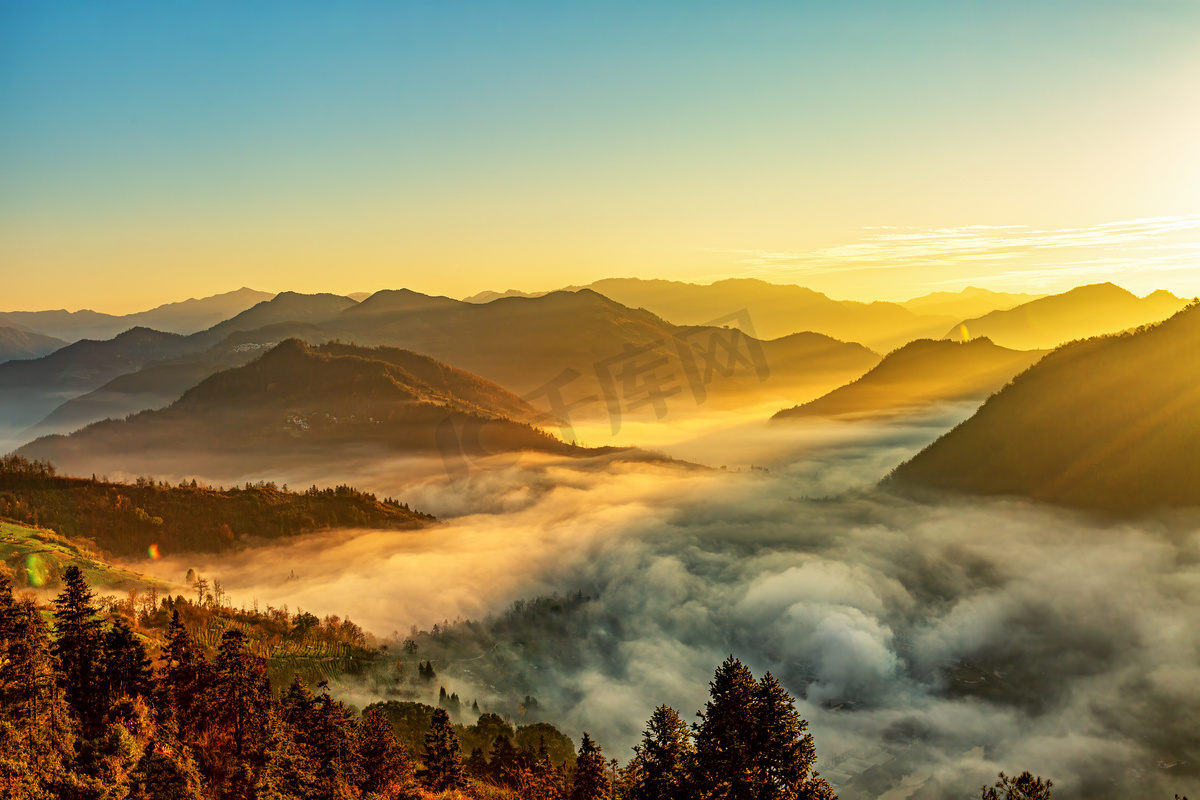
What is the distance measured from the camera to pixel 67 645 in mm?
68062

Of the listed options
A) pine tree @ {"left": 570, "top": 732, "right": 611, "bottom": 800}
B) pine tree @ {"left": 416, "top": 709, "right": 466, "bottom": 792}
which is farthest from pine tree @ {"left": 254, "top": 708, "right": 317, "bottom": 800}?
pine tree @ {"left": 570, "top": 732, "right": 611, "bottom": 800}

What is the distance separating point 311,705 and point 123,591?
481 feet

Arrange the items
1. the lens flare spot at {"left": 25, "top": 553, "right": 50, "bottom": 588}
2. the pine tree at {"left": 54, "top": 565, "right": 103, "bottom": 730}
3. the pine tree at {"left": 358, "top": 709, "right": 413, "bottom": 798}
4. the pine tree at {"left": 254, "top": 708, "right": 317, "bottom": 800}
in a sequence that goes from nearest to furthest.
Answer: the pine tree at {"left": 254, "top": 708, "right": 317, "bottom": 800} → the pine tree at {"left": 54, "top": 565, "right": 103, "bottom": 730} → the pine tree at {"left": 358, "top": 709, "right": 413, "bottom": 798} → the lens flare spot at {"left": 25, "top": 553, "right": 50, "bottom": 588}

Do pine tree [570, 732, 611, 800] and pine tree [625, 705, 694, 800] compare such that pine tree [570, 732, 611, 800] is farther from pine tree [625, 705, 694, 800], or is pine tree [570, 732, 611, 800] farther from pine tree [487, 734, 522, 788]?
pine tree [487, 734, 522, 788]

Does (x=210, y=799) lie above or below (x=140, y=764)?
below

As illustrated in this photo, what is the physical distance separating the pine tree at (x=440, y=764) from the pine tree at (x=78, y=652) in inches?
1547

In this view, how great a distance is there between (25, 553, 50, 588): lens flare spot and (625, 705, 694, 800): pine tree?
18809cm

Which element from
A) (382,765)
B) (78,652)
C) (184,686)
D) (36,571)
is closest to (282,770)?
(184,686)

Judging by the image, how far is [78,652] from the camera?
68.8 meters

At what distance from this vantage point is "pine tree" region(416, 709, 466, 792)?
92.3 meters

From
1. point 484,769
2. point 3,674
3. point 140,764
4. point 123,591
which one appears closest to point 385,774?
point 140,764

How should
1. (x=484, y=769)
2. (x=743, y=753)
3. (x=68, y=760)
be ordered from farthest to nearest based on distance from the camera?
(x=484, y=769) → (x=68, y=760) → (x=743, y=753)

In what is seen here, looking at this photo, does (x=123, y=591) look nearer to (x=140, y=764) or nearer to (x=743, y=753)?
(x=140, y=764)

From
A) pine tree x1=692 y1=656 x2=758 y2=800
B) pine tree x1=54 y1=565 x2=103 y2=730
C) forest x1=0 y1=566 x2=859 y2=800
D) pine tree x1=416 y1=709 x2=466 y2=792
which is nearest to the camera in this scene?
pine tree x1=692 y1=656 x2=758 y2=800
